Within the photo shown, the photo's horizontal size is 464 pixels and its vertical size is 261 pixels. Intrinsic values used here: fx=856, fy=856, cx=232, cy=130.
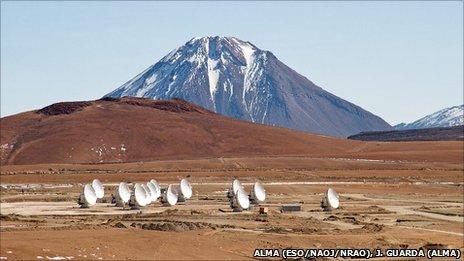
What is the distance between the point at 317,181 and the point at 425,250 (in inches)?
3353

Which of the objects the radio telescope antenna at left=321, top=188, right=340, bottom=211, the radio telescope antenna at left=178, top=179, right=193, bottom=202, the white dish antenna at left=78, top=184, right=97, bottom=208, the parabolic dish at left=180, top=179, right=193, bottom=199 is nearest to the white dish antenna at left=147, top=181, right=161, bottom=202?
the radio telescope antenna at left=178, top=179, right=193, bottom=202

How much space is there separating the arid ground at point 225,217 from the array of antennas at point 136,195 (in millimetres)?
1332

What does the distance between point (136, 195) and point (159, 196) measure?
1283 centimetres

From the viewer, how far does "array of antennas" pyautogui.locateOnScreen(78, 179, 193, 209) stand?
7831 centimetres

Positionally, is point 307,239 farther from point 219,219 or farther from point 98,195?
point 98,195

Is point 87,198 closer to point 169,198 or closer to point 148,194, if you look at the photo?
point 148,194

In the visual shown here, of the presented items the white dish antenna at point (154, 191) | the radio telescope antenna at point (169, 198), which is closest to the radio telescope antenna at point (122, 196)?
the white dish antenna at point (154, 191)

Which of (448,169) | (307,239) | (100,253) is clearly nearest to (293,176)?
(448,169)

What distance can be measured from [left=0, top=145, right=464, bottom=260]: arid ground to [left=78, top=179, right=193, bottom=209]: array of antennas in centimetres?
133

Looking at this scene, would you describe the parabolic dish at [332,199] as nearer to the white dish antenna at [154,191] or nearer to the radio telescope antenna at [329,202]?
the radio telescope antenna at [329,202]

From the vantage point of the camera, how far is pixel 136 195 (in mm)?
77375

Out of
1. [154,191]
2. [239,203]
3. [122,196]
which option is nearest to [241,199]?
[239,203]

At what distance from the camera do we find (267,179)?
453 ft

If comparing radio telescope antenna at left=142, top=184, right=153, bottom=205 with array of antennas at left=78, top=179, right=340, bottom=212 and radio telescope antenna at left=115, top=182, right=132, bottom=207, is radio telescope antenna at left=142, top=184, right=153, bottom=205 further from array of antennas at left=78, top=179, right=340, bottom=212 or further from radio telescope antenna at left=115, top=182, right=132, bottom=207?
radio telescope antenna at left=115, top=182, right=132, bottom=207
